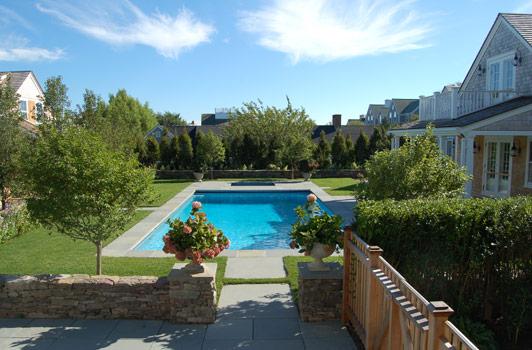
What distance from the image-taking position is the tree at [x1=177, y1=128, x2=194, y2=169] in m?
29.8

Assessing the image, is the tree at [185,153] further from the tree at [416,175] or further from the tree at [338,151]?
the tree at [416,175]

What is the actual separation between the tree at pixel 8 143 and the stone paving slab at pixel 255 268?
8.04 meters

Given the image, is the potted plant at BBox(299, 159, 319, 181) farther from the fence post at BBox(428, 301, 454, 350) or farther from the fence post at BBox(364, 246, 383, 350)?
the fence post at BBox(428, 301, 454, 350)

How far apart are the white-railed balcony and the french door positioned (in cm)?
173

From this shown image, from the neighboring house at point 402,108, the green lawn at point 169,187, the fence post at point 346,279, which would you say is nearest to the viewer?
the fence post at point 346,279

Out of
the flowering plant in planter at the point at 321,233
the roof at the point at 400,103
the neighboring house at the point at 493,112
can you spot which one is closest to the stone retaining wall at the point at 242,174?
the neighboring house at the point at 493,112

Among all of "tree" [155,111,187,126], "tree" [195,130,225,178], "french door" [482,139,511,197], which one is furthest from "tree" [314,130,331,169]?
"tree" [155,111,187,126]

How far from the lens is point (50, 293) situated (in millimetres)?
5859

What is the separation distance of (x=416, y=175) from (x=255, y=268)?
151 inches

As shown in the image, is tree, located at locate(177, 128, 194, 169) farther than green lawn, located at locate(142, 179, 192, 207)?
Yes

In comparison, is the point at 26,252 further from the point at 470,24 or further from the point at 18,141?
the point at 470,24

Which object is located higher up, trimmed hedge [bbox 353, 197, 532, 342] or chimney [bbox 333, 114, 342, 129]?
chimney [bbox 333, 114, 342, 129]

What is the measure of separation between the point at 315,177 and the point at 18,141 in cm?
1982

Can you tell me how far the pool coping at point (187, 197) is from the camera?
9.64 meters
